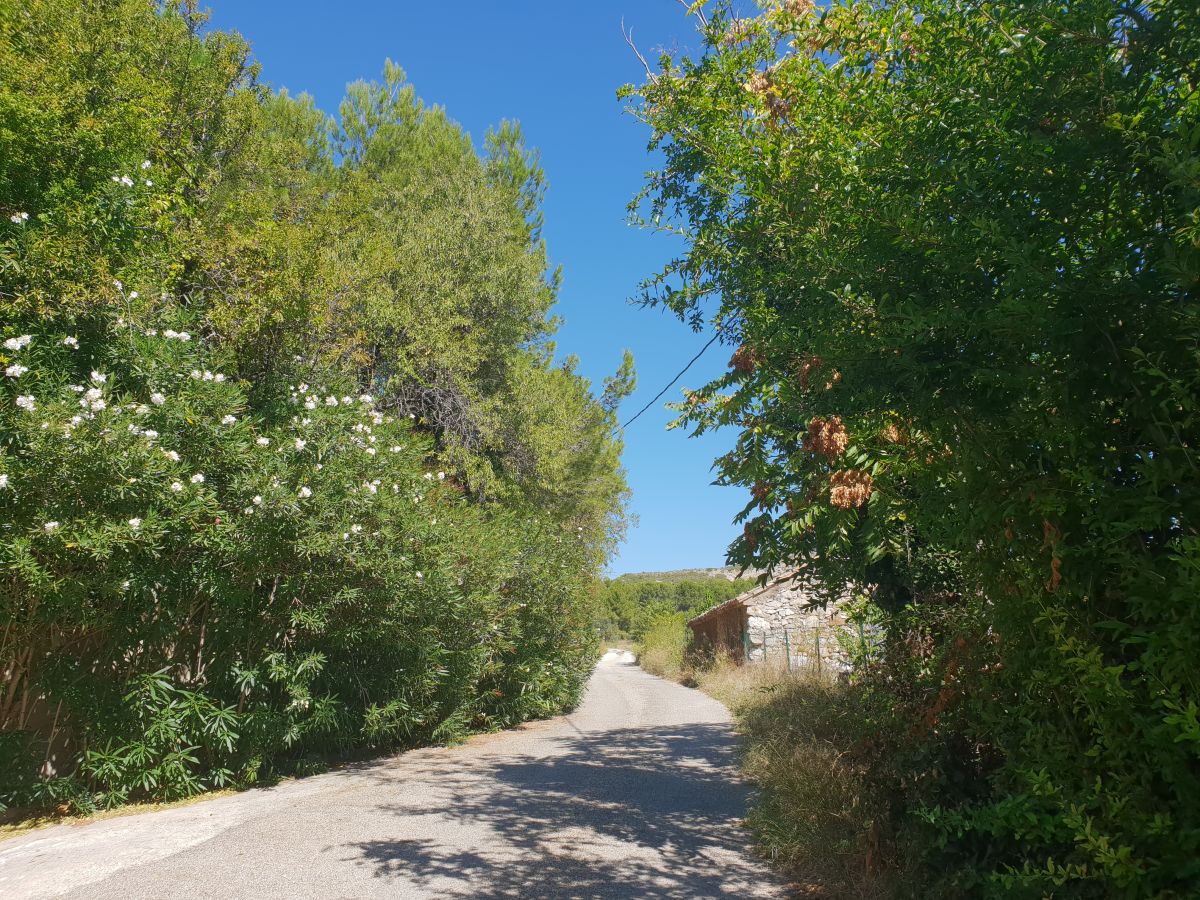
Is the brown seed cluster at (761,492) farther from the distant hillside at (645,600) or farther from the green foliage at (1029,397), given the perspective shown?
the distant hillside at (645,600)

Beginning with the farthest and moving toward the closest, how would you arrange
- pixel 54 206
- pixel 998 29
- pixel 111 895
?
pixel 54 206 < pixel 111 895 < pixel 998 29

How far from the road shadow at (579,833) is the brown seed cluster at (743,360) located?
423 centimetres

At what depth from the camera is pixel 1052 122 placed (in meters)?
3.21

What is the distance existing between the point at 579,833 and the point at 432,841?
1281 mm

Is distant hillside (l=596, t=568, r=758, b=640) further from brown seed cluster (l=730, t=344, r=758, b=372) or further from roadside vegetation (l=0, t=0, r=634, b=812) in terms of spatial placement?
brown seed cluster (l=730, t=344, r=758, b=372)

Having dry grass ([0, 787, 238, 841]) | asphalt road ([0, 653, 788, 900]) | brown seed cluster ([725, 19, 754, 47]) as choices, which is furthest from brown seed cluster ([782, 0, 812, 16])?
dry grass ([0, 787, 238, 841])

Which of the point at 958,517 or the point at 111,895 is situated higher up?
the point at 958,517

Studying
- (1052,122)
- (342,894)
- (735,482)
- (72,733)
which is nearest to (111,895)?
(342,894)

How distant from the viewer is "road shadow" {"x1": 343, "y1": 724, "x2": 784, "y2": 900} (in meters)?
5.38

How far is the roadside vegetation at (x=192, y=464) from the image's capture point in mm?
7184

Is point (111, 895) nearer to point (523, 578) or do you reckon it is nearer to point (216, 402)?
point (216, 402)

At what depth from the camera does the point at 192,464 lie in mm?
7922

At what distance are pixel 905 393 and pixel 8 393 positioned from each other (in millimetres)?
8027

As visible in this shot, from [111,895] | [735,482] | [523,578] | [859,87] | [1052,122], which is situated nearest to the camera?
[1052,122]
